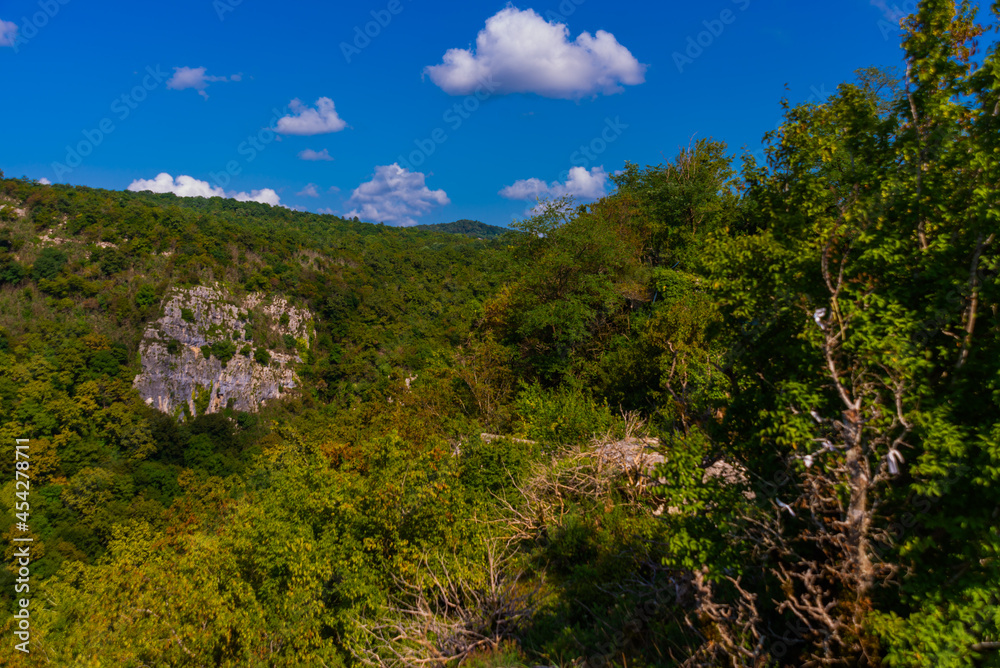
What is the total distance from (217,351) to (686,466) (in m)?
75.8

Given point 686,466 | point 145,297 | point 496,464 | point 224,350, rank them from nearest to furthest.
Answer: point 686,466, point 496,464, point 145,297, point 224,350

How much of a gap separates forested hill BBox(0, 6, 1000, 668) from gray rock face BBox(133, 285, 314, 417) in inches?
1442

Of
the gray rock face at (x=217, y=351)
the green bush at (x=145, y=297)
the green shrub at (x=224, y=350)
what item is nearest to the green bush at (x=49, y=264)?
the green bush at (x=145, y=297)

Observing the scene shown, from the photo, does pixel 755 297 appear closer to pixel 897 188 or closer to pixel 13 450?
pixel 897 188

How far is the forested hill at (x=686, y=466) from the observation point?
435 centimetres

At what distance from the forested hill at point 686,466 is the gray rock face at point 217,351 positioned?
3663 cm

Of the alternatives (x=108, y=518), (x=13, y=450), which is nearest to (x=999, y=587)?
(x=108, y=518)

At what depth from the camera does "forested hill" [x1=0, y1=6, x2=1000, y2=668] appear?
4348 millimetres

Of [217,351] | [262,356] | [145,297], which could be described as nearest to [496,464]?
[217,351]

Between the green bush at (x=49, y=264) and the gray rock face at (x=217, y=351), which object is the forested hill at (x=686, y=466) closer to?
the gray rock face at (x=217, y=351)

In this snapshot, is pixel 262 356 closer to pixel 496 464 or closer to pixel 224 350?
pixel 224 350

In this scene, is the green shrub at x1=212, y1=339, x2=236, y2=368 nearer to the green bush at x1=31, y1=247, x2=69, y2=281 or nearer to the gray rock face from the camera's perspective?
the gray rock face

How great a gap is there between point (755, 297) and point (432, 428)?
1718cm

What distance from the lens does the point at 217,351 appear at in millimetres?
69125
